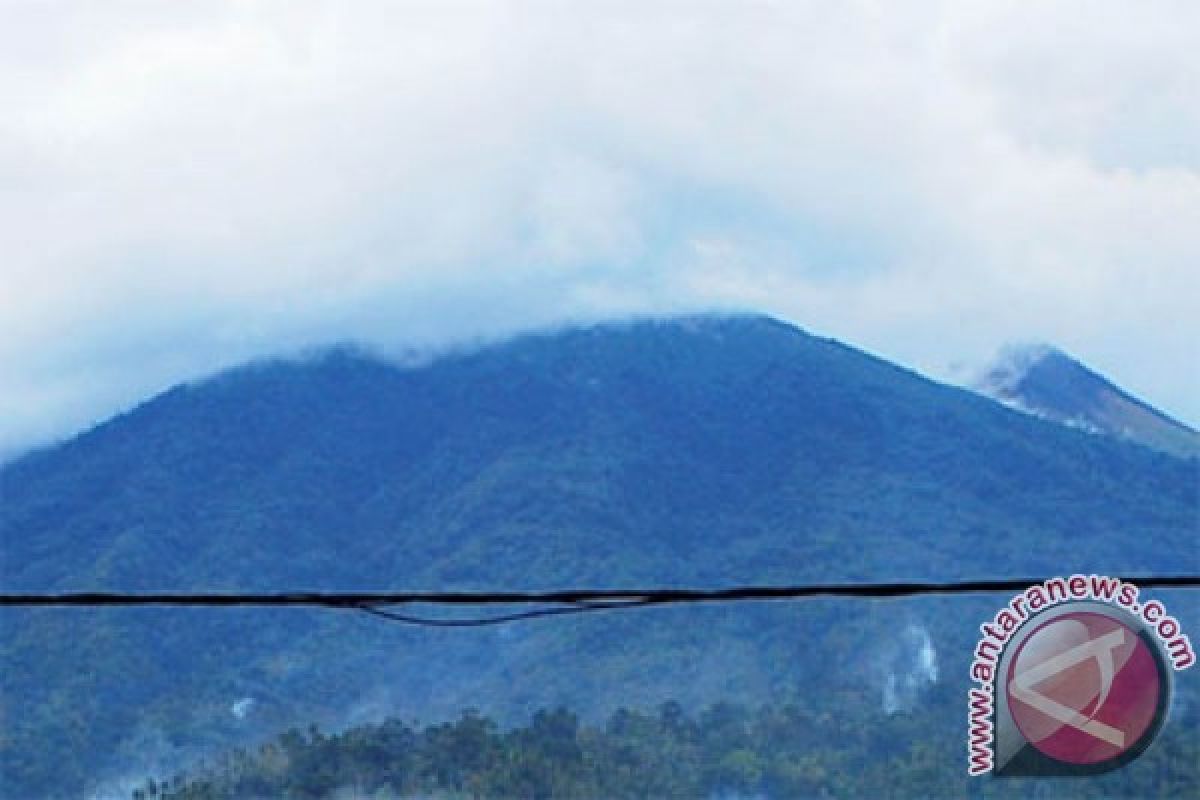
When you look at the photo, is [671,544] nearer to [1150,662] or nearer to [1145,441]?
[1145,441]

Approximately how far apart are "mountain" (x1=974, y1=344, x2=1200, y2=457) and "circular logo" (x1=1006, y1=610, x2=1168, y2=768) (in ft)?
460

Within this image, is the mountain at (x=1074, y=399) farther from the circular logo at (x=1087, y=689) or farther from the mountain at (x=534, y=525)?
the circular logo at (x=1087, y=689)

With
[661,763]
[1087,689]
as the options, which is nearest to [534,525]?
[661,763]

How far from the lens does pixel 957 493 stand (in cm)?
13350

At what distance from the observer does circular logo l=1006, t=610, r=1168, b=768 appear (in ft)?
38.1

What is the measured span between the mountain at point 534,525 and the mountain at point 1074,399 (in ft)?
50.6

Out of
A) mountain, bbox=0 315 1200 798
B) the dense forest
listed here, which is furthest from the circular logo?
mountain, bbox=0 315 1200 798

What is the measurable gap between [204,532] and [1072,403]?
85767 millimetres

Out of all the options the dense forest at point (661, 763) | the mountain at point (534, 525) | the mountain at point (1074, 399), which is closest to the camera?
the dense forest at point (661, 763)

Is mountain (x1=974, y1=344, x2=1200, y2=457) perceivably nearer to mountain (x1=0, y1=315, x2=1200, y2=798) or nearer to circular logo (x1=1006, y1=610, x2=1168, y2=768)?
mountain (x1=0, y1=315, x2=1200, y2=798)

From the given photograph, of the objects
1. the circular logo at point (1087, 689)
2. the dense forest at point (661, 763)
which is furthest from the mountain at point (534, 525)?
the circular logo at point (1087, 689)

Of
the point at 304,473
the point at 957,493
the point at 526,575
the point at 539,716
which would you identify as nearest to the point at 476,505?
the point at 526,575

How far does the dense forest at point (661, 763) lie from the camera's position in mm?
62656

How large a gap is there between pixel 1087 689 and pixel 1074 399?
178m
